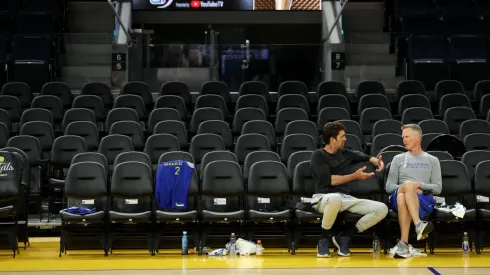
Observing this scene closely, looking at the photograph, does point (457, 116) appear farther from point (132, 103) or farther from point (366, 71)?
point (132, 103)

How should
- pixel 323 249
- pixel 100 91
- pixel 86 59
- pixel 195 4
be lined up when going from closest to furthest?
pixel 323 249 < pixel 100 91 < pixel 86 59 < pixel 195 4

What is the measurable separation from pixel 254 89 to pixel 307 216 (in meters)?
4.94

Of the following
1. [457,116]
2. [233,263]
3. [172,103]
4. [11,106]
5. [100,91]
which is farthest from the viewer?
[100,91]

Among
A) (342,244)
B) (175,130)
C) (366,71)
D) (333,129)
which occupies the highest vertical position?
(366,71)

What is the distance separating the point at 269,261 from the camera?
9.56 meters

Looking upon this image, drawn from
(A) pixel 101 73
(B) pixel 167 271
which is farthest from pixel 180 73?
(B) pixel 167 271

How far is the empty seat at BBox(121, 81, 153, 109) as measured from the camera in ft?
48.0

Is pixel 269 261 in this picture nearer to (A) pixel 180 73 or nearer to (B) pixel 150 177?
(B) pixel 150 177

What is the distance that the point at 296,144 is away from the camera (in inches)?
480

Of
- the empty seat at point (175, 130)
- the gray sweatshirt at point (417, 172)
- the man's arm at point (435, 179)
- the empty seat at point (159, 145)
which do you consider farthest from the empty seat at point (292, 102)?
the man's arm at point (435, 179)

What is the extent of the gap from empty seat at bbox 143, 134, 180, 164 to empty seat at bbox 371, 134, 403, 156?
103 inches

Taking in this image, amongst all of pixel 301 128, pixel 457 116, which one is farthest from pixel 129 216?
pixel 457 116

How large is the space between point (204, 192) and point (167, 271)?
7.10 feet

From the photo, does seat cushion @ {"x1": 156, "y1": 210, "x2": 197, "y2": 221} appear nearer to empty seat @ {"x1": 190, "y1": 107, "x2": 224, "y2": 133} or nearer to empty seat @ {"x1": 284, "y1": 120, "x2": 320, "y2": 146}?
empty seat @ {"x1": 284, "y1": 120, "x2": 320, "y2": 146}
